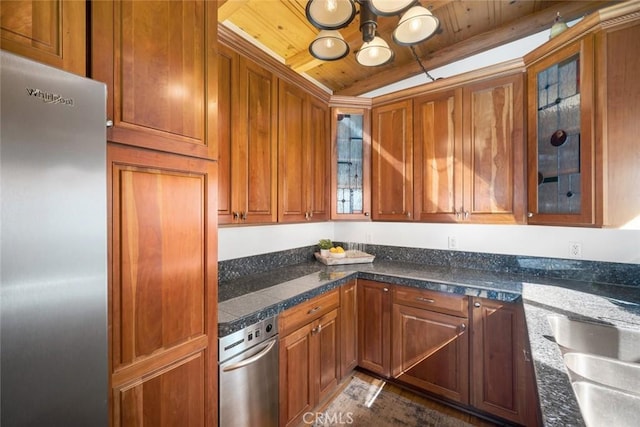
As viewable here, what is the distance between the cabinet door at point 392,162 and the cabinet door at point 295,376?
127 cm

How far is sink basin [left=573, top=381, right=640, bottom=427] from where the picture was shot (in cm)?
84

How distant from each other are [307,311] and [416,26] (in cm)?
178

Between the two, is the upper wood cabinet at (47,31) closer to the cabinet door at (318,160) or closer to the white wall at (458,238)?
the white wall at (458,238)

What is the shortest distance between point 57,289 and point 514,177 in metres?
2.43

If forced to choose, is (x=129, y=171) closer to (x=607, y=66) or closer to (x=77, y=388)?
(x=77, y=388)

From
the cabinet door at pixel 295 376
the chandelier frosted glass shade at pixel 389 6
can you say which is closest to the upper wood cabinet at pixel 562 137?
the chandelier frosted glass shade at pixel 389 6

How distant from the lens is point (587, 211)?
5.03 ft

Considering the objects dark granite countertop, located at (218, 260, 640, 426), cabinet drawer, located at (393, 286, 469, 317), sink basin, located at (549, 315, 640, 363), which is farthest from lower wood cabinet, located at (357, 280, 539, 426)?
sink basin, located at (549, 315, 640, 363)

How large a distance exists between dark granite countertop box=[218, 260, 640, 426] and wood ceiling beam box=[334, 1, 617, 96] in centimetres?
187

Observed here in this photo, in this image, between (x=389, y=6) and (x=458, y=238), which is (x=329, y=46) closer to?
(x=389, y=6)

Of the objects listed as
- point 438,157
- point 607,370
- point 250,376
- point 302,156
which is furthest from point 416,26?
point 250,376

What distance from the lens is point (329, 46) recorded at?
5.32 ft

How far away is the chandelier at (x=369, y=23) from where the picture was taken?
1.33m

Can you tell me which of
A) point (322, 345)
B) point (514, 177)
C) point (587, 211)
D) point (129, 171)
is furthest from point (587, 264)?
point (129, 171)
